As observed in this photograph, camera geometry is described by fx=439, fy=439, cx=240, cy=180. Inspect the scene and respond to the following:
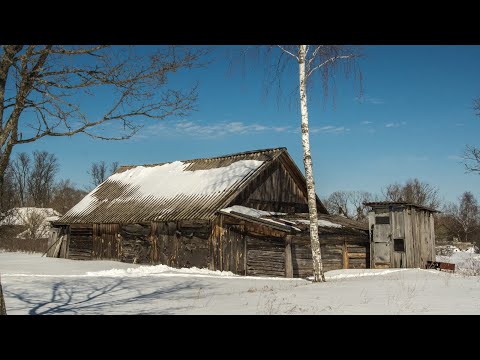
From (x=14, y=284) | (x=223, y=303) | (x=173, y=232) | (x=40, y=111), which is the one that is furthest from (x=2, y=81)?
(x=173, y=232)

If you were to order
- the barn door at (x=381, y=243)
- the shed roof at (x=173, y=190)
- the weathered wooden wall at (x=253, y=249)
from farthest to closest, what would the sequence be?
the barn door at (x=381, y=243) < the shed roof at (x=173, y=190) < the weathered wooden wall at (x=253, y=249)

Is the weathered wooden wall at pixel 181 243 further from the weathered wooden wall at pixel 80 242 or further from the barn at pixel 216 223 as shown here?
the weathered wooden wall at pixel 80 242

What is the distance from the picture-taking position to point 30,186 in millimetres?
70688

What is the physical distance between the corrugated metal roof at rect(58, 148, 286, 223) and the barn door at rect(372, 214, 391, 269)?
6491 millimetres

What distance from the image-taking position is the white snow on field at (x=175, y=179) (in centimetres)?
2323

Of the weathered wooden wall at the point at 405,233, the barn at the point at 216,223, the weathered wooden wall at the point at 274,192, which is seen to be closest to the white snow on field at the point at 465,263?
the weathered wooden wall at the point at 405,233

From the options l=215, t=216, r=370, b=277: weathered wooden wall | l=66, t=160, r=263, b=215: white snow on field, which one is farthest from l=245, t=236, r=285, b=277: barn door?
l=66, t=160, r=263, b=215: white snow on field

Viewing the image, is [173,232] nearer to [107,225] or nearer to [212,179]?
[212,179]

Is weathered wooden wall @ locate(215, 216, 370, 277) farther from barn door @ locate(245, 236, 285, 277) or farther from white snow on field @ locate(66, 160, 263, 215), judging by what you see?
white snow on field @ locate(66, 160, 263, 215)

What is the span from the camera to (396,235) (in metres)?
22.5

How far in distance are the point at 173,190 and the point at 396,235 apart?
12241mm

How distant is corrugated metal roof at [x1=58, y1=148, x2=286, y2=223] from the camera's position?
71.8 ft
